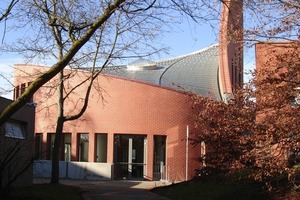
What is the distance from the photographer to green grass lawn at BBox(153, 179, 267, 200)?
14180 mm

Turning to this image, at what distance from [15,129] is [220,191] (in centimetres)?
857

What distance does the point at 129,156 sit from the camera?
35.6 meters

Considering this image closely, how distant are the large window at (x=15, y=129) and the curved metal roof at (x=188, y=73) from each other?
2158 centimetres

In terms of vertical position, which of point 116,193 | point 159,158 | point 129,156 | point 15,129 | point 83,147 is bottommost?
point 116,193

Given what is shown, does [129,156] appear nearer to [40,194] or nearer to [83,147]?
[83,147]

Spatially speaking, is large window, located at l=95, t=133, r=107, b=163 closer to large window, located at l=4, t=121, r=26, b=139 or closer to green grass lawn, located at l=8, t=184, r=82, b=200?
large window, located at l=4, t=121, r=26, b=139

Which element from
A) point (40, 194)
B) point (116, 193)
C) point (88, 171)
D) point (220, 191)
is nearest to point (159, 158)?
point (88, 171)


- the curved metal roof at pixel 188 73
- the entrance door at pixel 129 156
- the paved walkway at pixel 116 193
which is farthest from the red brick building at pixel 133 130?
the paved walkway at pixel 116 193

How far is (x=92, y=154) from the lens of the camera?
35375mm

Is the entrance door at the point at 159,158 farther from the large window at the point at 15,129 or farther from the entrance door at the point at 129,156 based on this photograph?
the large window at the point at 15,129

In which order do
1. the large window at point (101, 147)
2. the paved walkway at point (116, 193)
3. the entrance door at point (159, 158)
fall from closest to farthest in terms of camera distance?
the paved walkway at point (116, 193), the entrance door at point (159, 158), the large window at point (101, 147)

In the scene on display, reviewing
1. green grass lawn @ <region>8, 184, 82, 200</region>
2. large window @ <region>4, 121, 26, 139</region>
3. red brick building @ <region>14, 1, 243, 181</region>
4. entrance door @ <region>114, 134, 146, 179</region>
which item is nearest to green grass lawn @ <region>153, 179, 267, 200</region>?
green grass lawn @ <region>8, 184, 82, 200</region>

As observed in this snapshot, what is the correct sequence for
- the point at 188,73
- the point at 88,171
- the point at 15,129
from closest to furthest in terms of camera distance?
the point at 15,129 → the point at 88,171 → the point at 188,73

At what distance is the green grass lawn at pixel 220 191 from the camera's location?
1418cm
